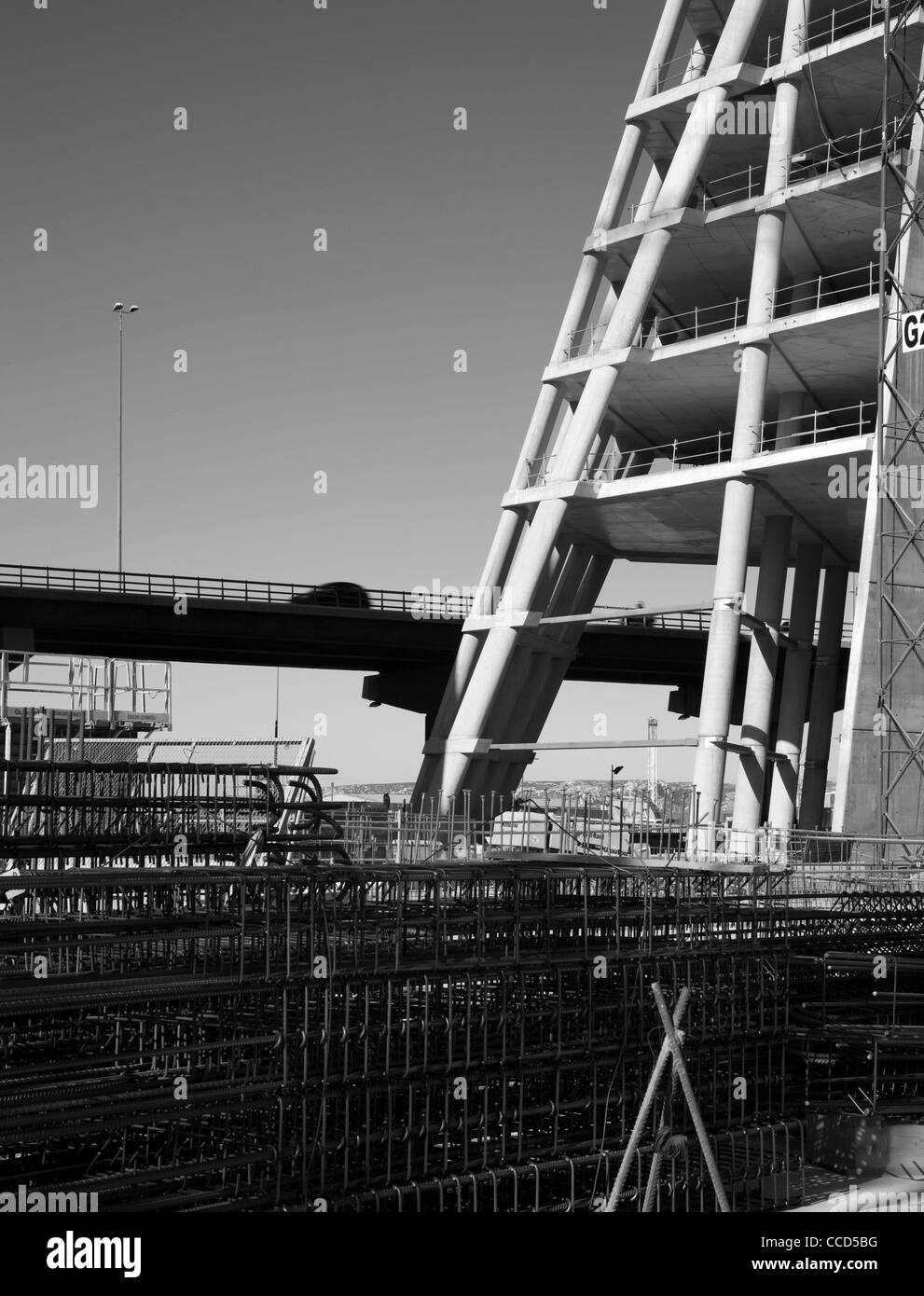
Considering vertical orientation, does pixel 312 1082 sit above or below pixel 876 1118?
above

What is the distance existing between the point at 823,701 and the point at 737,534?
1221 cm

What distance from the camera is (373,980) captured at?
38.3 feet

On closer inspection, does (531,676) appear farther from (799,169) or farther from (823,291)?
(799,169)

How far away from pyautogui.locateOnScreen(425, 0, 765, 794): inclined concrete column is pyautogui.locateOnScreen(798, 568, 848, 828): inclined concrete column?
36.5 feet

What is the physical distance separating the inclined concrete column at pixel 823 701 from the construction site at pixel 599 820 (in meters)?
0.20

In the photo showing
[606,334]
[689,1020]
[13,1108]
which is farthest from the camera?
[606,334]

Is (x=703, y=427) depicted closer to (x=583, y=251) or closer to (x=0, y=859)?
(x=583, y=251)

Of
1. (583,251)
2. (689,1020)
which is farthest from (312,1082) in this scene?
(583,251)

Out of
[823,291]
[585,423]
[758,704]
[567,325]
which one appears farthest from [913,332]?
[567,325]

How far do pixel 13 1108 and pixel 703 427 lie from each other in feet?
144

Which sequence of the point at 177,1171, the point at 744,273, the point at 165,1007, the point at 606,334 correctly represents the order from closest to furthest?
the point at 177,1171
the point at 165,1007
the point at 606,334
the point at 744,273
